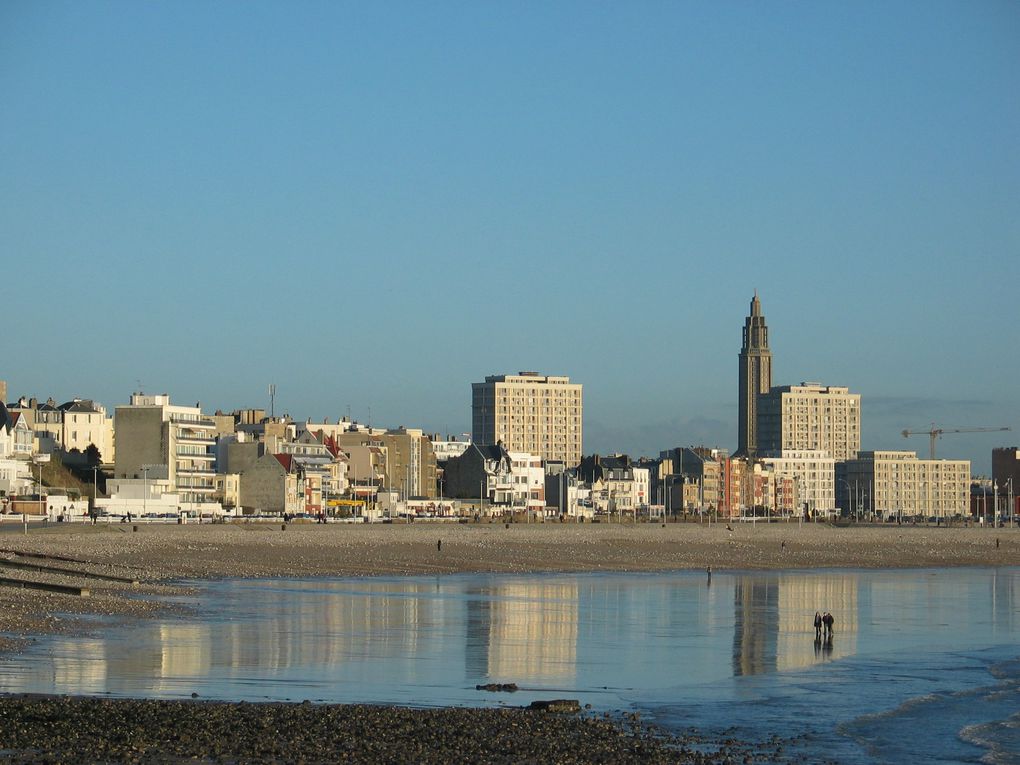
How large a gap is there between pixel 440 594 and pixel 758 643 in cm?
1577

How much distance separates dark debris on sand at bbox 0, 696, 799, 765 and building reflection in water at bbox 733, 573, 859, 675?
9680 millimetres

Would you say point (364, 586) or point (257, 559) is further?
point (257, 559)

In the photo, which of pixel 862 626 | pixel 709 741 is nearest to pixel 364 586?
pixel 862 626

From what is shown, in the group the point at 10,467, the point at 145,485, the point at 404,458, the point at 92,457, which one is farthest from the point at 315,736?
the point at 404,458

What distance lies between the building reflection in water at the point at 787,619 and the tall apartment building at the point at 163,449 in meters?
57.8

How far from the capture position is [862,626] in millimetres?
42406

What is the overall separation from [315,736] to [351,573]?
40723 mm

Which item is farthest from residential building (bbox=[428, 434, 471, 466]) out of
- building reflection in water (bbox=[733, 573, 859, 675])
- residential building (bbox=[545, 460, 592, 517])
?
building reflection in water (bbox=[733, 573, 859, 675])

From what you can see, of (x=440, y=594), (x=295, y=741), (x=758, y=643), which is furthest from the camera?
(x=440, y=594)

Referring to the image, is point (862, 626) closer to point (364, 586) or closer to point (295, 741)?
point (364, 586)

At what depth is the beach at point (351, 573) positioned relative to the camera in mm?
20391

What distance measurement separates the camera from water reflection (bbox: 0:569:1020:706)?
27.6 metres

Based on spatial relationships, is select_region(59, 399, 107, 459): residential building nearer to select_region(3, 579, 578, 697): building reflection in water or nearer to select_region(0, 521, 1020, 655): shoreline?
select_region(0, 521, 1020, 655): shoreline

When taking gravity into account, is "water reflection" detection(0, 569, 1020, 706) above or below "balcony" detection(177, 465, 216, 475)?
below
